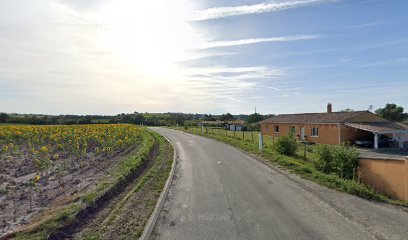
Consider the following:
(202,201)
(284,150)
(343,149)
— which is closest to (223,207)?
(202,201)

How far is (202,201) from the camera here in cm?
816

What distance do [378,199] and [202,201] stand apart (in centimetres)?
554

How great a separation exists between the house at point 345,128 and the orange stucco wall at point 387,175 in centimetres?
1535

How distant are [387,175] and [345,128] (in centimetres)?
2104

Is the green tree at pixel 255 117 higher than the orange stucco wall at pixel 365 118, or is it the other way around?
the green tree at pixel 255 117

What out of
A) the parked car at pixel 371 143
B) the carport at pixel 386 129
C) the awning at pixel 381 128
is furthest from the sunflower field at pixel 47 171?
the parked car at pixel 371 143

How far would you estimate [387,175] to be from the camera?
10375mm

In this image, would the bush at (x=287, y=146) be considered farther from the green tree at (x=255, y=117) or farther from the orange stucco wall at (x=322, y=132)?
the green tree at (x=255, y=117)

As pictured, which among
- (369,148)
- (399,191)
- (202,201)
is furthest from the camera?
(369,148)

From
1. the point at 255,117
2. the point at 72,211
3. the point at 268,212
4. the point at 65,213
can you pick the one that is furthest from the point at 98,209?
the point at 255,117

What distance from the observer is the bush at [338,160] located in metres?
12.0

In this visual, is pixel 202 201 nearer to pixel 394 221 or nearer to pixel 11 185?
pixel 394 221

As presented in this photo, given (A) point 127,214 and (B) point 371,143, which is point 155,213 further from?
(B) point 371,143

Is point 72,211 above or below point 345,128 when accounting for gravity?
below
